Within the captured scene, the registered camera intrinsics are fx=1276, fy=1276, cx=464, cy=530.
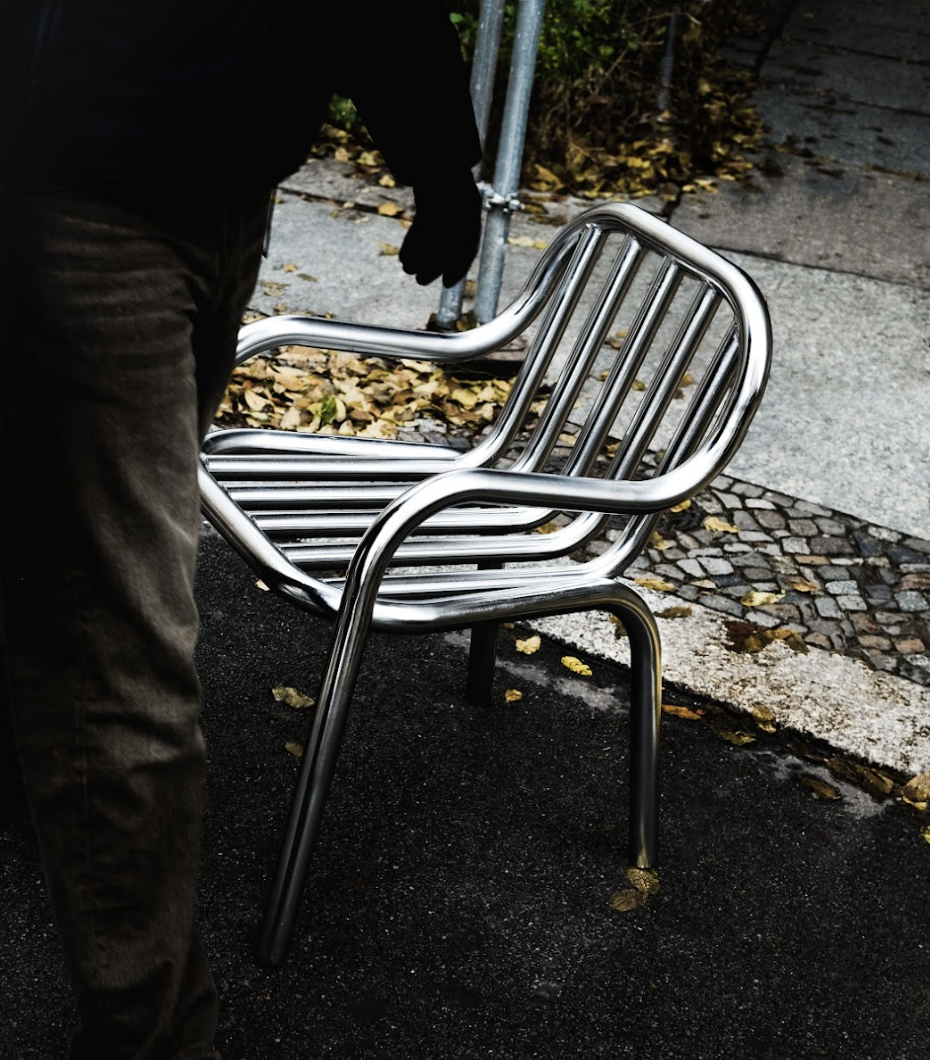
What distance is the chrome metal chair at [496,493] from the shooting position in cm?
190

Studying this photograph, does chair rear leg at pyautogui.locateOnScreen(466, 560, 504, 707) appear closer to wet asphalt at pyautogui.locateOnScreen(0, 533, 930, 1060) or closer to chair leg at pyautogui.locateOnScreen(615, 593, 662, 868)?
wet asphalt at pyautogui.locateOnScreen(0, 533, 930, 1060)

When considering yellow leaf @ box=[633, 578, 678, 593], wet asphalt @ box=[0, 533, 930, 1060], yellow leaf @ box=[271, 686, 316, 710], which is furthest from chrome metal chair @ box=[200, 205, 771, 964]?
yellow leaf @ box=[633, 578, 678, 593]

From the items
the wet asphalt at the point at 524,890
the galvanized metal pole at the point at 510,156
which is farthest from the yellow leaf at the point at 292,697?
the galvanized metal pole at the point at 510,156

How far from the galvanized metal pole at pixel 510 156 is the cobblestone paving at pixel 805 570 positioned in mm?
1073

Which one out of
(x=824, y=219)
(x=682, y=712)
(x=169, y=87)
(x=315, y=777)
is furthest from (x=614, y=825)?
(x=824, y=219)

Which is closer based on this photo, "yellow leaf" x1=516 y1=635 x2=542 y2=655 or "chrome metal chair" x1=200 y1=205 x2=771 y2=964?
"chrome metal chair" x1=200 y1=205 x2=771 y2=964

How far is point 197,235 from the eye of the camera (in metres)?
1.40

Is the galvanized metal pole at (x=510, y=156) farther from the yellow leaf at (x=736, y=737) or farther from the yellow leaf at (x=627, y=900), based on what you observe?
the yellow leaf at (x=627, y=900)

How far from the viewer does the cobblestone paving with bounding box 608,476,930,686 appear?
10.3ft

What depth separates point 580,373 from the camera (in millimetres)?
2453

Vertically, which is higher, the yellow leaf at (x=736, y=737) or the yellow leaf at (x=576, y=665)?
the yellow leaf at (x=736, y=737)

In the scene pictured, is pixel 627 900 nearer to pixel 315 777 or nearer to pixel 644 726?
pixel 644 726

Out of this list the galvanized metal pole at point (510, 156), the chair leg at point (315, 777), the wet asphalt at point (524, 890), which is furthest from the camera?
the galvanized metal pole at point (510, 156)

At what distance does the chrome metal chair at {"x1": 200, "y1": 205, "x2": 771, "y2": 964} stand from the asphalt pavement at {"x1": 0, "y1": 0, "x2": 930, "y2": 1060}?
0.47 ft
